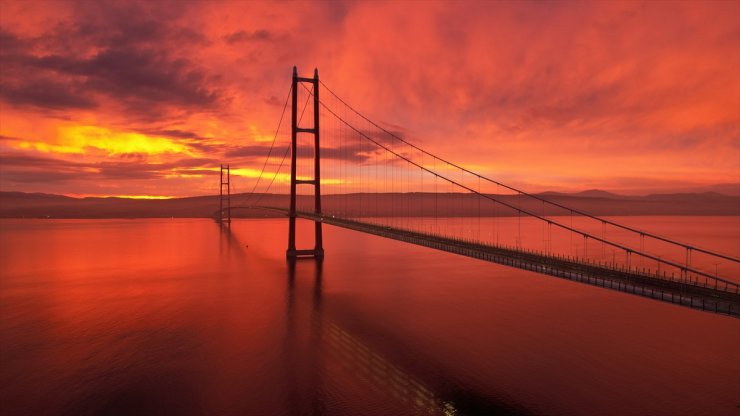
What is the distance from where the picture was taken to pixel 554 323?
23266 millimetres

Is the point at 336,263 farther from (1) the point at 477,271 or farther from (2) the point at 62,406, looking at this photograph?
(2) the point at 62,406

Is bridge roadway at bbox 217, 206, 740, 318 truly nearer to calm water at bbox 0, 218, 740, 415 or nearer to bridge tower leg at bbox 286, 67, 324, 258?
calm water at bbox 0, 218, 740, 415

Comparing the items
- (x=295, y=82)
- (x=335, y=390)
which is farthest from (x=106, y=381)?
(x=295, y=82)

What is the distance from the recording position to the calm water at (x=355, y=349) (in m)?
14.3

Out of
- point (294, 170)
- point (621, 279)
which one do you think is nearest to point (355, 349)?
point (621, 279)

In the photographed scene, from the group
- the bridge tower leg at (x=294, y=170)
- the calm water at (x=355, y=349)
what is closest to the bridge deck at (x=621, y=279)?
the calm water at (x=355, y=349)

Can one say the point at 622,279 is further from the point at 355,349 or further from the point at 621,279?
the point at 355,349

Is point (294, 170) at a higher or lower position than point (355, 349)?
higher

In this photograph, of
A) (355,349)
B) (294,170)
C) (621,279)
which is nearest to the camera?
(621,279)

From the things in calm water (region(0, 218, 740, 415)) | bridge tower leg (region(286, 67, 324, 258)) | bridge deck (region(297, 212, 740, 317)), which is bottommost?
calm water (region(0, 218, 740, 415))

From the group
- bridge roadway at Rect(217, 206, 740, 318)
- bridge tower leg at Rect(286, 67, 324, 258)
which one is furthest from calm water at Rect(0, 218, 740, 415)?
bridge tower leg at Rect(286, 67, 324, 258)

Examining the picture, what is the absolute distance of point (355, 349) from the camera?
19.2m

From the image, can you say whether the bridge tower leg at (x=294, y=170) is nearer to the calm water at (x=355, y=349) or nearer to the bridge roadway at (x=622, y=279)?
the calm water at (x=355, y=349)

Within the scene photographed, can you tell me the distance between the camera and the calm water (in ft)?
46.9
